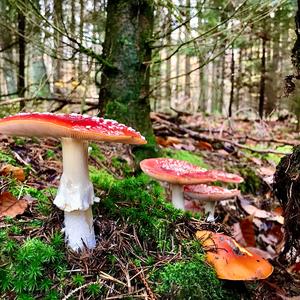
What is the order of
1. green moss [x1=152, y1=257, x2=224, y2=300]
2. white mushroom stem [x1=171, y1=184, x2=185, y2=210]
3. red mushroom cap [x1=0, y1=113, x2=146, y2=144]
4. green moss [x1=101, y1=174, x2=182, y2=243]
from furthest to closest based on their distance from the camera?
white mushroom stem [x1=171, y1=184, x2=185, y2=210]
green moss [x1=101, y1=174, x2=182, y2=243]
green moss [x1=152, y1=257, x2=224, y2=300]
red mushroom cap [x1=0, y1=113, x2=146, y2=144]

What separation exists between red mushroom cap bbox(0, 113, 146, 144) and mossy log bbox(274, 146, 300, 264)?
105 cm

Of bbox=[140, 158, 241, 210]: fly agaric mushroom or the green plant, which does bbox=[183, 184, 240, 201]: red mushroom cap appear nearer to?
bbox=[140, 158, 241, 210]: fly agaric mushroom

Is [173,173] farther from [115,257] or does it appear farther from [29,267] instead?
[29,267]

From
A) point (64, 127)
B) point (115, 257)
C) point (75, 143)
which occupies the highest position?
point (64, 127)

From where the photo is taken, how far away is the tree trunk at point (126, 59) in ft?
12.2

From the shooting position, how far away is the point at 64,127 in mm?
1501

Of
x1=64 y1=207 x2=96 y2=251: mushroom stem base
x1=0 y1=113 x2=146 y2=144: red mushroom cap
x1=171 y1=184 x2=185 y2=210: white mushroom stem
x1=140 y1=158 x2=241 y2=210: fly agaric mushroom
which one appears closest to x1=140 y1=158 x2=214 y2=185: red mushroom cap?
x1=140 y1=158 x2=241 y2=210: fly agaric mushroom

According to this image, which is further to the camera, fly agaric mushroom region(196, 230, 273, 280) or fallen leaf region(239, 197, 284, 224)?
fallen leaf region(239, 197, 284, 224)

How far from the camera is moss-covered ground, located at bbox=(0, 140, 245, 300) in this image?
1.72 metres

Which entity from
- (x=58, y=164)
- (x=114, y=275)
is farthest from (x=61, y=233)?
(x=58, y=164)

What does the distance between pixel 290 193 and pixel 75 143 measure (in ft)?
4.20

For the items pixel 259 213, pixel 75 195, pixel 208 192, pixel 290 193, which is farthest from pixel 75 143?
pixel 259 213

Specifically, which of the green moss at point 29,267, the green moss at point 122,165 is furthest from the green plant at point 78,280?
the green moss at point 122,165

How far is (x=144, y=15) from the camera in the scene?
3760 millimetres
